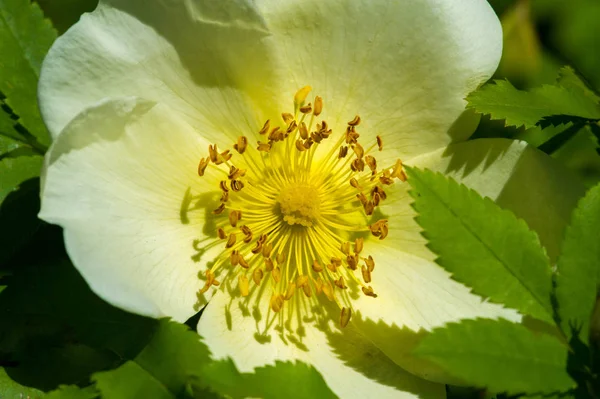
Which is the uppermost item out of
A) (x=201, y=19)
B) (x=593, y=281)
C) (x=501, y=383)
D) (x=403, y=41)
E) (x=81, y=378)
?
(x=403, y=41)

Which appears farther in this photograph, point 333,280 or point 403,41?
point 333,280

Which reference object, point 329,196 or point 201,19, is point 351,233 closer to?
point 329,196

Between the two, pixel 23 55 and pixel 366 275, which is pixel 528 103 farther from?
pixel 23 55

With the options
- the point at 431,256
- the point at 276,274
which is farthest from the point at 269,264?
the point at 431,256

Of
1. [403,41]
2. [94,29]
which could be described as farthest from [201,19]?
[403,41]

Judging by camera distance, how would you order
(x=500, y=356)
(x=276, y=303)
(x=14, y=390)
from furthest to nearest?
(x=276, y=303), (x=14, y=390), (x=500, y=356)

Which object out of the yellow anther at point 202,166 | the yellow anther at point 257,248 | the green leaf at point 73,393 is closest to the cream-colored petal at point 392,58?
the yellow anther at point 202,166

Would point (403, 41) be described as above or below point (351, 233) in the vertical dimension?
above
